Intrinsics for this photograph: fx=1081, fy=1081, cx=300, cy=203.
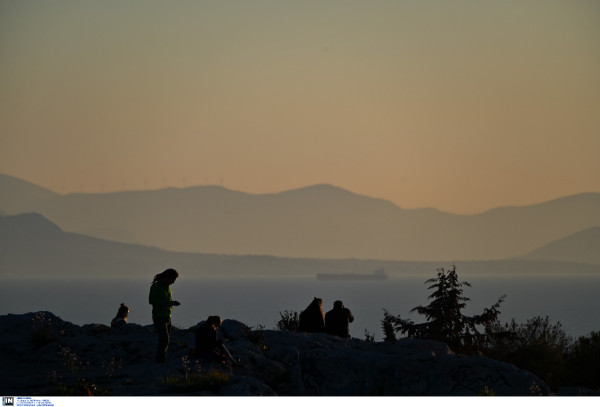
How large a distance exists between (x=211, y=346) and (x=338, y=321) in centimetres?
676

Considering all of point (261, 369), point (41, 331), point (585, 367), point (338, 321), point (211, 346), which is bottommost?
point (261, 369)

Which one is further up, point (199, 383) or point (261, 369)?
point (261, 369)

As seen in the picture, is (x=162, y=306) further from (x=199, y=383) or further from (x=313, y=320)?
(x=313, y=320)

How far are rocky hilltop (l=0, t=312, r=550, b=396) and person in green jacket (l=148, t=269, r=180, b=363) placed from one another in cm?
47

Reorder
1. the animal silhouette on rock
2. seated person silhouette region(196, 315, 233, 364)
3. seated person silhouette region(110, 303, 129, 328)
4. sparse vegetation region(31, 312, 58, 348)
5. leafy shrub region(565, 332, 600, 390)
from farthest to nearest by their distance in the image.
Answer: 1. seated person silhouette region(110, 303, 129, 328)
2. the animal silhouette on rock
3. leafy shrub region(565, 332, 600, 390)
4. sparse vegetation region(31, 312, 58, 348)
5. seated person silhouette region(196, 315, 233, 364)

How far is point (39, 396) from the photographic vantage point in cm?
2220

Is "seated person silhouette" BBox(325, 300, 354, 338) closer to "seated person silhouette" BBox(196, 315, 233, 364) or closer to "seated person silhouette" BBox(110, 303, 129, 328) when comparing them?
"seated person silhouette" BBox(110, 303, 129, 328)

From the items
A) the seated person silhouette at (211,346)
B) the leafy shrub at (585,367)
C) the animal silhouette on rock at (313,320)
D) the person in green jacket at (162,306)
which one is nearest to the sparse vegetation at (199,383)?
the seated person silhouette at (211,346)

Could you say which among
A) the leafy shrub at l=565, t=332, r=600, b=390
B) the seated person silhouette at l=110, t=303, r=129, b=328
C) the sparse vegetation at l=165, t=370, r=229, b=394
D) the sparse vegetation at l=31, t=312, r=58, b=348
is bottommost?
the sparse vegetation at l=165, t=370, r=229, b=394

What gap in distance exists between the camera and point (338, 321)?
30984 mm

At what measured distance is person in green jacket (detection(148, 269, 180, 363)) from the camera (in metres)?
25.1

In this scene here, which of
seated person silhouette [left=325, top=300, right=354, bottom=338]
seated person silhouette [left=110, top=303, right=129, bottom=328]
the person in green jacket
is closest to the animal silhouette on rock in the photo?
seated person silhouette [left=325, top=300, right=354, bottom=338]

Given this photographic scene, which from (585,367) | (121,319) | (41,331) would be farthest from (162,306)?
(585,367)
